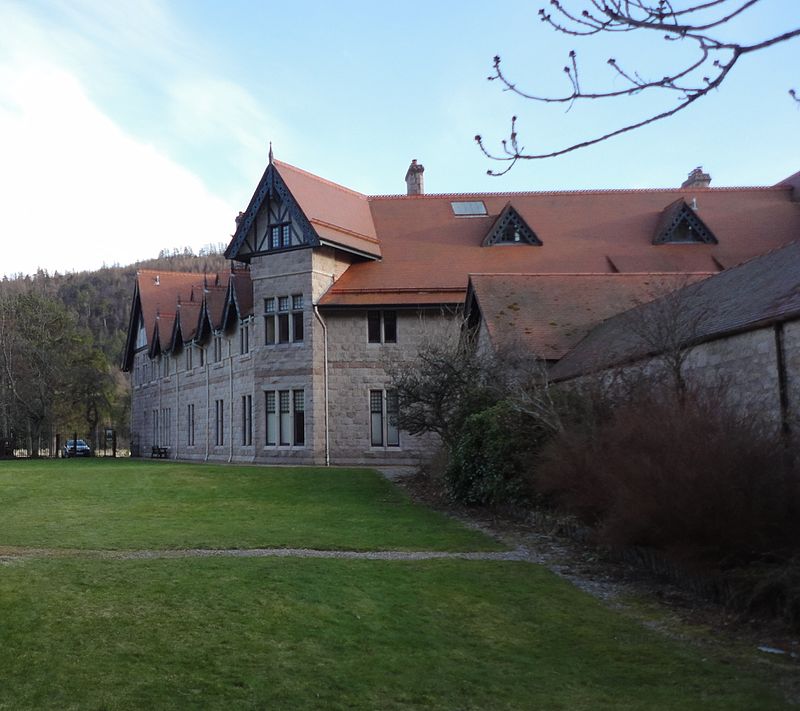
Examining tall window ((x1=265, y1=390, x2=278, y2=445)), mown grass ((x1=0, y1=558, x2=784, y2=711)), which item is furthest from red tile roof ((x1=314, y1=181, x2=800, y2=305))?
mown grass ((x1=0, y1=558, x2=784, y2=711))

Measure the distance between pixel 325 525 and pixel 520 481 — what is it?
380 centimetres

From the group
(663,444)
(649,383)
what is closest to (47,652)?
(663,444)

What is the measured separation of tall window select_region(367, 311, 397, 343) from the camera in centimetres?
3164

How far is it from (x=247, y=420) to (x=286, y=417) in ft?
9.27

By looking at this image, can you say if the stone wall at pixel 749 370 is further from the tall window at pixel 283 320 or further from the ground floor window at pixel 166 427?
the ground floor window at pixel 166 427

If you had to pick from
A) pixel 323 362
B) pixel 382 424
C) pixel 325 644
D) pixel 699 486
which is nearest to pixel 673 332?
pixel 699 486

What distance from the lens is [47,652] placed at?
265 inches

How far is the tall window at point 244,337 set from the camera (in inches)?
1335

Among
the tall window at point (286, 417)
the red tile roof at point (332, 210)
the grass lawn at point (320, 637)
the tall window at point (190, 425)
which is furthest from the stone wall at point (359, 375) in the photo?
the grass lawn at point (320, 637)

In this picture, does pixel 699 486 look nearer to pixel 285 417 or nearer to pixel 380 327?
pixel 380 327

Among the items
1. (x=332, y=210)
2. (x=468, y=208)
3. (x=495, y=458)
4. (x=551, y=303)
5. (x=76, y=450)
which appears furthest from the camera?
(x=76, y=450)

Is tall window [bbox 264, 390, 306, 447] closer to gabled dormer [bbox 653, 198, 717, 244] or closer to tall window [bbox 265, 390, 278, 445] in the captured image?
tall window [bbox 265, 390, 278, 445]

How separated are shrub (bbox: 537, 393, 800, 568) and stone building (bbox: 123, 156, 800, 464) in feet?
61.8

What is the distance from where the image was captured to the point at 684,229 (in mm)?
33625
